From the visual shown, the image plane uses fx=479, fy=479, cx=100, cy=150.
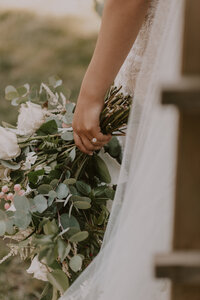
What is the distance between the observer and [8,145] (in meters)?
1.37

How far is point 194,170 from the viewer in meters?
0.72

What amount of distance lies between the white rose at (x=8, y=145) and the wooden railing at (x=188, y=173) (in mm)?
735

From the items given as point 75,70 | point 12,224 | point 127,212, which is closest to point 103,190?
point 12,224

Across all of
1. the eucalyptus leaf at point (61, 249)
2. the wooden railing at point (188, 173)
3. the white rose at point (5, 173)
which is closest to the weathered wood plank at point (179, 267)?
the wooden railing at point (188, 173)

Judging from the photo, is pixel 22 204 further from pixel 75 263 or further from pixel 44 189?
pixel 75 263

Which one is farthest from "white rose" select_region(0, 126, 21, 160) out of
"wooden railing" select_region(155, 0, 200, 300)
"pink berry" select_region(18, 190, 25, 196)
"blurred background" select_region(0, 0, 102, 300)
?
"blurred background" select_region(0, 0, 102, 300)

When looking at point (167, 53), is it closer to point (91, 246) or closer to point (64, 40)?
point (91, 246)

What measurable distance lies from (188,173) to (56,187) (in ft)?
2.22

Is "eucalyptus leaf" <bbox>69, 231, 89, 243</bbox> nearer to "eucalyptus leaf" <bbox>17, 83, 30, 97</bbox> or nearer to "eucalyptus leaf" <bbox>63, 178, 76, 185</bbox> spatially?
"eucalyptus leaf" <bbox>63, 178, 76, 185</bbox>

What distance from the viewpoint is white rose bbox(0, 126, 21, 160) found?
137cm

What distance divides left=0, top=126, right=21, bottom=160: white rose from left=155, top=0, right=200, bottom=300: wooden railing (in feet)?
2.41

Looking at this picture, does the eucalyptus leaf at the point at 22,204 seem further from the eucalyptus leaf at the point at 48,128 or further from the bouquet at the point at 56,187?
the eucalyptus leaf at the point at 48,128

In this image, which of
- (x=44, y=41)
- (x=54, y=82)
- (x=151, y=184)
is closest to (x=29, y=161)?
(x=54, y=82)

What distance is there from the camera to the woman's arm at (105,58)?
3.56 feet
